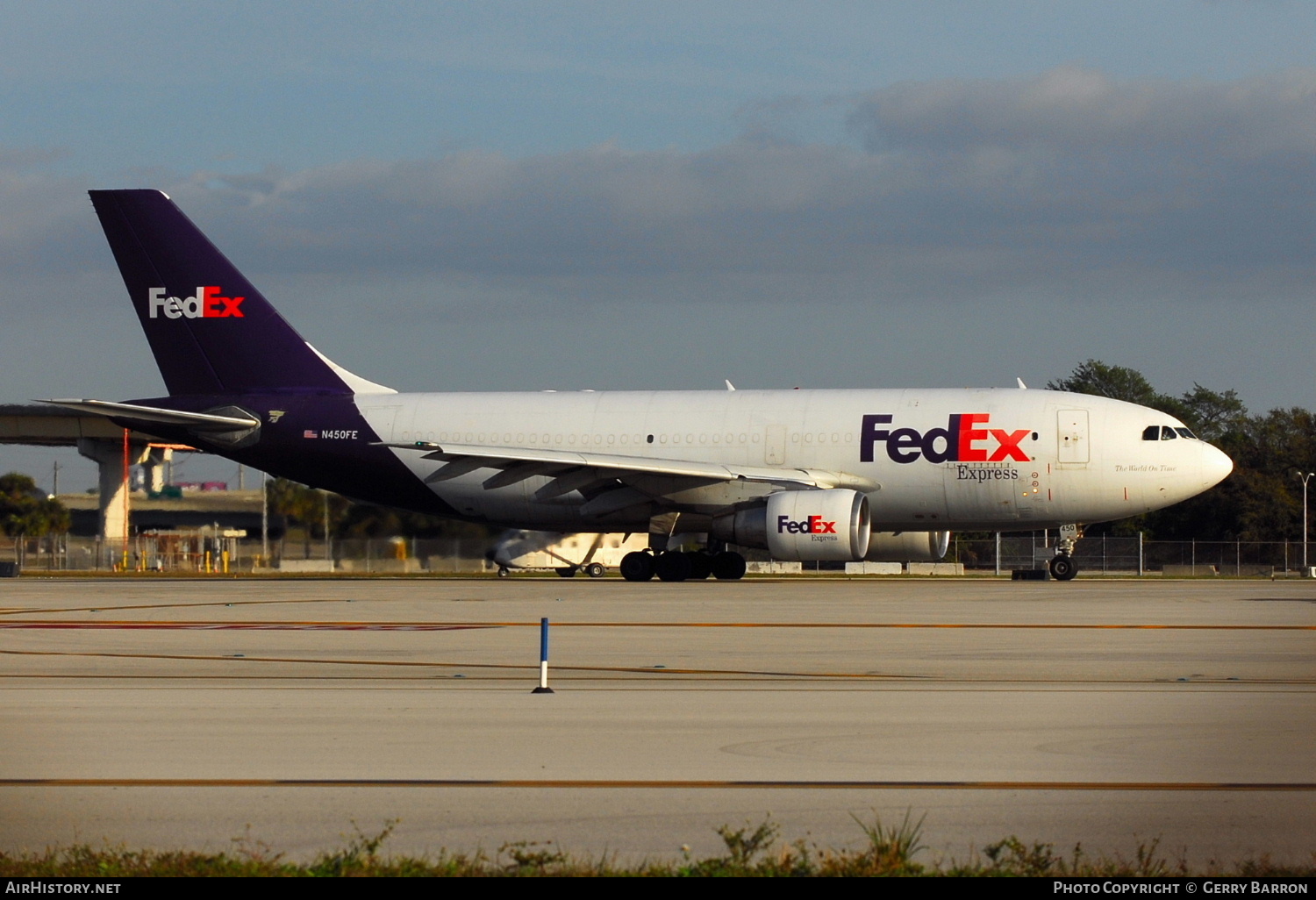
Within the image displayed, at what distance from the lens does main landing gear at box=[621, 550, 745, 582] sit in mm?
35969

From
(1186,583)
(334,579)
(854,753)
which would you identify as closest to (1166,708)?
(854,753)

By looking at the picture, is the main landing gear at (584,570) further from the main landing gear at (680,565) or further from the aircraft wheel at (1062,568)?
the aircraft wheel at (1062,568)

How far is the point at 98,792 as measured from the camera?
859 cm

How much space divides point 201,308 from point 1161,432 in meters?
23.8

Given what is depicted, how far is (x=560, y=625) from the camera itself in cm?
2120

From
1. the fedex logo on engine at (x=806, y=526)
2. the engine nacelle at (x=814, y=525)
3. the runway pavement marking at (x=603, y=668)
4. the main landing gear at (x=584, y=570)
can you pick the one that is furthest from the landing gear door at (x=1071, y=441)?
the runway pavement marking at (x=603, y=668)

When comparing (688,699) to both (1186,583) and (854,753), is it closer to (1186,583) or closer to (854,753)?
(854,753)

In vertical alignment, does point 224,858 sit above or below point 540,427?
below

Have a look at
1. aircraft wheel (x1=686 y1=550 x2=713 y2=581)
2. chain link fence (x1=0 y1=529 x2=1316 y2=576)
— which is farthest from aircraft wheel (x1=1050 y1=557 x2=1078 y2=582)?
chain link fence (x1=0 y1=529 x2=1316 y2=576)

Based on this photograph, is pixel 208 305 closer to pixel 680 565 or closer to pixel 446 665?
pixel 680 565

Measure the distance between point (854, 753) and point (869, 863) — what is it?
10.6 ft

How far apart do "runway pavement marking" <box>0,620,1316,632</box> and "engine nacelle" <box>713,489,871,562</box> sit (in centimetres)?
1051

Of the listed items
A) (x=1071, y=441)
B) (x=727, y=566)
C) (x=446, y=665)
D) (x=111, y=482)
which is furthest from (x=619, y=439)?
(x=111, y=482)
